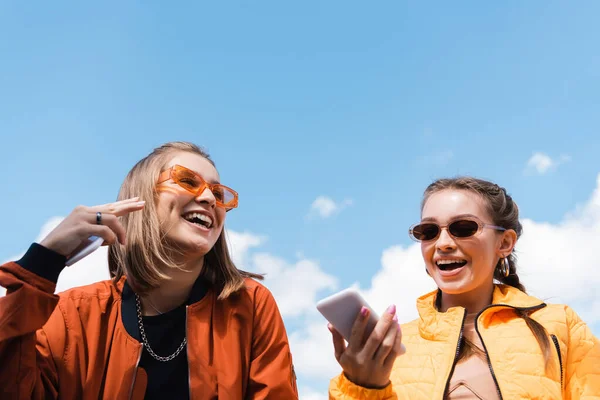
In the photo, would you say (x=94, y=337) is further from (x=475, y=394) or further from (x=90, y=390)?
(x=475, y=394)

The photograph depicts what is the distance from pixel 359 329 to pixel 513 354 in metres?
1.48

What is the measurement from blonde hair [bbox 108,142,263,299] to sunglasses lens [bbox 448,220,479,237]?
4.94 ft

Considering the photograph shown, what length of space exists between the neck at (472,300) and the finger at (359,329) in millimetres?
1733

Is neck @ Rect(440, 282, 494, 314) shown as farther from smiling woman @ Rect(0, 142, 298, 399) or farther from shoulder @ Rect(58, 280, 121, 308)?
shoulder @ Rect(58, 280, 121, 308)

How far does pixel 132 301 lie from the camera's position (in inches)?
165

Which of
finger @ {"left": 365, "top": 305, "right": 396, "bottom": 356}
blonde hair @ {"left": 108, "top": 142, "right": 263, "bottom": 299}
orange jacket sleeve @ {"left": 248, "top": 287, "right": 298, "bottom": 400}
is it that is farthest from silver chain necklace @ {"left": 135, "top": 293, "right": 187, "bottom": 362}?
finger @ {"left": 365, "top": 305, "right": 396, "bottom": 356}

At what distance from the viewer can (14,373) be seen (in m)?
3.43

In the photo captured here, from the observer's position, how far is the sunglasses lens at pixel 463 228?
4525 mm

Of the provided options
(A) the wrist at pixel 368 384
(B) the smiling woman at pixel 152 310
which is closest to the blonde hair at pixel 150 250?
(B) the smiling woman at pixel 152 310

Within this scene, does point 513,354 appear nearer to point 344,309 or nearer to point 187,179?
point 344,309

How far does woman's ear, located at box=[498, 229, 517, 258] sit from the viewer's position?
15.6ft

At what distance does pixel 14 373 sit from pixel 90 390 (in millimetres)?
504

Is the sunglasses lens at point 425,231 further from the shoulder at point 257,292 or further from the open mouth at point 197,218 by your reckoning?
the open mouth at point 197,218

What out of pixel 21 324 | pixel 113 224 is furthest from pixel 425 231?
pixel 21 324
